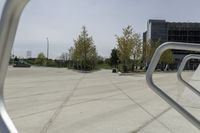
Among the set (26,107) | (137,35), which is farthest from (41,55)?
(26,107)

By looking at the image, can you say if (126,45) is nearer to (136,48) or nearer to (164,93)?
(136,48)

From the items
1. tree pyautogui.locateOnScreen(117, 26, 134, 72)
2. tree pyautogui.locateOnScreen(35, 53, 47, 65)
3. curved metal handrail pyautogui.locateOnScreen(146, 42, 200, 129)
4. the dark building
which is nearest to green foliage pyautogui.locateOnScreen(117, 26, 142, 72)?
tree pyautogui.locateOnScreen(117, 26, 134, 72)

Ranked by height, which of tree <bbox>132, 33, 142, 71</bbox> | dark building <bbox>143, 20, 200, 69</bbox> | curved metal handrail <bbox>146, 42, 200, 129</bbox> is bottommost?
curved metal handrail <bbox>146, 42, 200, 129</bbox>

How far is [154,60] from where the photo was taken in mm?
3867

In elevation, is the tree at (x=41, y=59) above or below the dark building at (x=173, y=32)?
below

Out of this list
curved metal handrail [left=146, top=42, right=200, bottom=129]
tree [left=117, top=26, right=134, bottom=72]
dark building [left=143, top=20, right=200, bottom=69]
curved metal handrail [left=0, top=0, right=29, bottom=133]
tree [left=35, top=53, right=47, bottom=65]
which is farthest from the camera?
tree [left=35, top=53, right=47, bottom=65]

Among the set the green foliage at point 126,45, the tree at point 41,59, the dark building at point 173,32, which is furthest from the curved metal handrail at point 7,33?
the tree at point 41,59

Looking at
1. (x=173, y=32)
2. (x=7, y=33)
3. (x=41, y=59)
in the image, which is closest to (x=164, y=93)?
(x=7, y=33)

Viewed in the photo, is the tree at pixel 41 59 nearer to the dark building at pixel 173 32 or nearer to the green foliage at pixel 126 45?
the dark building at pixel 173 32

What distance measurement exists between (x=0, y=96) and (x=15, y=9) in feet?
1.74

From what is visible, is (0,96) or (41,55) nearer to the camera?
(0,96)

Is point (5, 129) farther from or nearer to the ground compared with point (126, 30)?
nearer to the ground

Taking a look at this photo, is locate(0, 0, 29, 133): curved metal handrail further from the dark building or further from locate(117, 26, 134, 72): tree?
the dark building

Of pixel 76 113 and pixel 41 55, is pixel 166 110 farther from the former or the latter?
pixel 41 55
